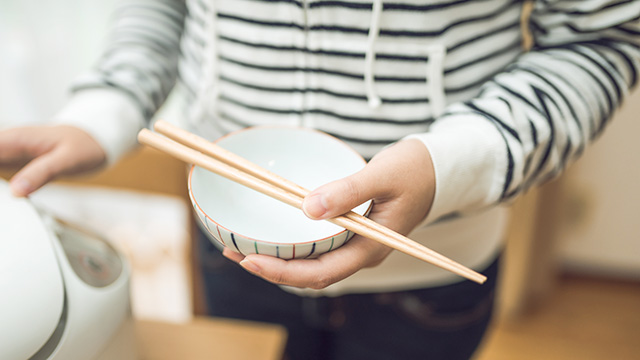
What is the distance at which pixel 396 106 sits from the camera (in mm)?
584

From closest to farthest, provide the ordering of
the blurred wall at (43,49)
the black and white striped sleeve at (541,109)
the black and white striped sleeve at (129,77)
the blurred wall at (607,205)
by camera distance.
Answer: the black and white striped sleeve at (541,109) → the black and white striped sleeve at (129,77) → the blurred wall at (43,49) → the blurred wall at (607,205)

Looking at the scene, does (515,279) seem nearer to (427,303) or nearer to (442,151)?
(427,303)

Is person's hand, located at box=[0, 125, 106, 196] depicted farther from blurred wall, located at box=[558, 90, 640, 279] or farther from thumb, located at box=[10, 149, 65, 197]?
blurred wall, located at box=[558, 90, 640, 279]

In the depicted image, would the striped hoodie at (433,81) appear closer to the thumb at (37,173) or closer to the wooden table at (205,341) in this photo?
the thumb at (37,173)

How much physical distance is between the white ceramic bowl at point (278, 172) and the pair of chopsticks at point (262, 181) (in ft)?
0.13

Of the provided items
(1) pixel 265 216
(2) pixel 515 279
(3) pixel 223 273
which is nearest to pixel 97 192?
(3) pixel 223 273

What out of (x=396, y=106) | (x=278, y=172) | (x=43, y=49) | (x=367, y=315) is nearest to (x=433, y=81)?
(x=396, y=106)

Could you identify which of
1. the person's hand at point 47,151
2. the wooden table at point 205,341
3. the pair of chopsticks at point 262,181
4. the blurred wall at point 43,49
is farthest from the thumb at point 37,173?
the blurred wall at point 43,49

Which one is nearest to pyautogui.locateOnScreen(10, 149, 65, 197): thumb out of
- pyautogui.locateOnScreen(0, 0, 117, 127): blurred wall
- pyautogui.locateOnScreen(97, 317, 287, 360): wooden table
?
pyautogui.locateOnScreen(97, 317, 287, 360): wooden table

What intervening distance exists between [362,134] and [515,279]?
3.93 ft

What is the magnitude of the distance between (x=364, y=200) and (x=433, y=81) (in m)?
0.20

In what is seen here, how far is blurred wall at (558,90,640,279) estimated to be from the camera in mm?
1556

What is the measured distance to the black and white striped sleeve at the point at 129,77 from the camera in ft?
2.09

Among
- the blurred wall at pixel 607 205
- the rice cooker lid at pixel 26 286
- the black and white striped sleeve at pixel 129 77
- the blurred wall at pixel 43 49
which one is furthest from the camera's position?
the blurred wall at pixel 607 205
